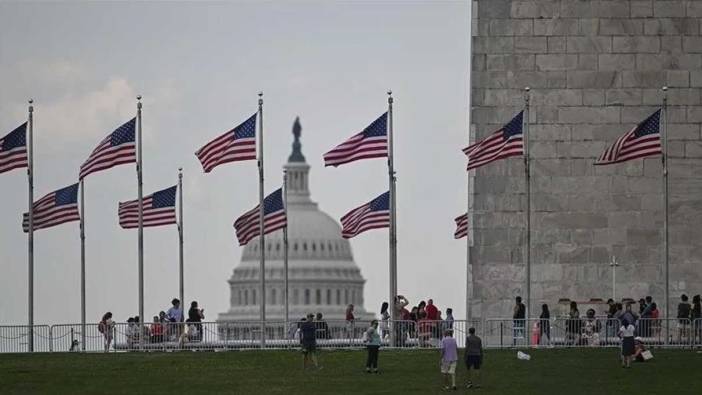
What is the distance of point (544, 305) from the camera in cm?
8375

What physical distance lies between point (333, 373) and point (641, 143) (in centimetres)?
1398

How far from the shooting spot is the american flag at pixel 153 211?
90062 mm

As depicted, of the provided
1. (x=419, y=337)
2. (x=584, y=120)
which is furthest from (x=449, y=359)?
(x=584, y=120)

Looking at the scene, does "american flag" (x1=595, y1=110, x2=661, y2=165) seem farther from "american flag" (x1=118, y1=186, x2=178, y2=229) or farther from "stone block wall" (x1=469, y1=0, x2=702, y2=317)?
"american flag" (x1=118, y1=186, x2=178, y2=229)

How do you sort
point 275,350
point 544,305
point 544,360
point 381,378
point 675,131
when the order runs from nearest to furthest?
point 381,378 → point 544,360 → point 275,350 → point 544,305 → point 675,131

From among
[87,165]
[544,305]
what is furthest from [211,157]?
[544,305]

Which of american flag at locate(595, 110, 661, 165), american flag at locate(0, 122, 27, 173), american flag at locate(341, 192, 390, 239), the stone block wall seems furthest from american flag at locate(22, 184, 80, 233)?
american flag at locate(595, 110, 661, 165)

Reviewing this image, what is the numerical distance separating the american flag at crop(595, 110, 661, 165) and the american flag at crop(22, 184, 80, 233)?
1699 centimetres

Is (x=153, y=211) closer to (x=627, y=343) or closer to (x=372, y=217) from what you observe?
(x=372, y=217)

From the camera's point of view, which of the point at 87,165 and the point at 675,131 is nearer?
the point at 87,165

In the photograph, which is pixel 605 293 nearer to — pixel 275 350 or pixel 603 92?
pixel 603 92

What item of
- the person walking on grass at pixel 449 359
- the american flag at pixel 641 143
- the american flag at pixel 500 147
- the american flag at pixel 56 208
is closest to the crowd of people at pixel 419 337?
the person walking on grass at pixel 449 359

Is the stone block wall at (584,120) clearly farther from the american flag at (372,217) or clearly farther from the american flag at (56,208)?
the american flag at (56,208)

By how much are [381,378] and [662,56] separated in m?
24.3
